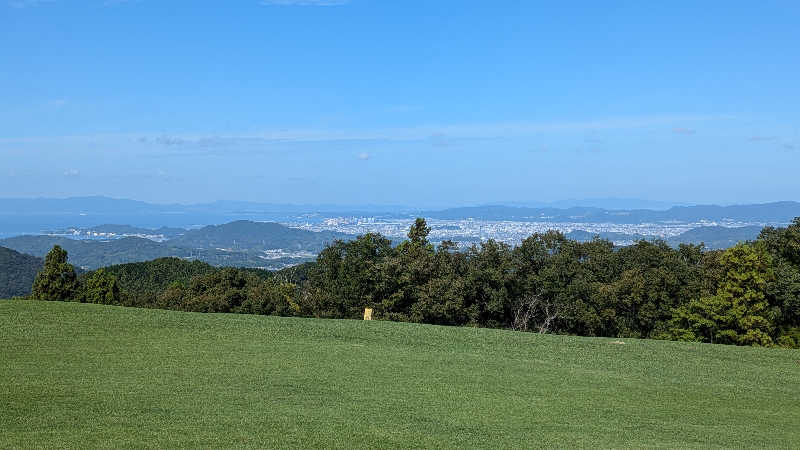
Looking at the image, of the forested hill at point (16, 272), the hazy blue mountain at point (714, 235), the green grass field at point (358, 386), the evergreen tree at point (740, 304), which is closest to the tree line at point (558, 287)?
the evergreen tree at point (740, 304)

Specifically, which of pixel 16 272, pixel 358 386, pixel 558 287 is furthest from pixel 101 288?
pixel 16 272

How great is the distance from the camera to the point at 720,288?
112ft

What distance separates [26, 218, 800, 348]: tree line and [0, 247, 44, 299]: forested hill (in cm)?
9482

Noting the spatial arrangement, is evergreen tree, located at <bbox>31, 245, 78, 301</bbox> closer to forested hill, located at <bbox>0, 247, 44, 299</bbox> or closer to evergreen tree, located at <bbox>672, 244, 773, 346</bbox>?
evergreen tree, located at <bbox>672, 244, 773, 346</bbox>

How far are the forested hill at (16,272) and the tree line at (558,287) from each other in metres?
94.8

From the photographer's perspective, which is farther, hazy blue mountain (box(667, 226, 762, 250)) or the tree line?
hazy blue mountain (box(667, 226, 762, 250))

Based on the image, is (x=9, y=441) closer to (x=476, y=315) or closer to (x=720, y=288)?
(x=476, y=315)

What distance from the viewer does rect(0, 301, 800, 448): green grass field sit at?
9.84m

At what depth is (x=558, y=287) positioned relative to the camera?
133ft

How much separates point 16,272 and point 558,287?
135156mm

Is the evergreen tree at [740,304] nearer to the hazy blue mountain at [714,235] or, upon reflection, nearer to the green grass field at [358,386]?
the green grass field at [358,386]

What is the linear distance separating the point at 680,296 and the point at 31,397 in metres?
36.6

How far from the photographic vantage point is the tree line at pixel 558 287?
33.6 meters

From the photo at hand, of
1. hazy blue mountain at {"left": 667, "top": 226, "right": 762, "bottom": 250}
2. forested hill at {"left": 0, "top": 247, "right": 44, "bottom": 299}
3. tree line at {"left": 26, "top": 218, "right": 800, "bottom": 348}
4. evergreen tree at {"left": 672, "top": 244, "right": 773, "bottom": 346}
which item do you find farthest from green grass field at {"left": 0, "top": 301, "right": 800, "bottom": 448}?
hazy blue mountain at {"left": 667, "top": 226, "right": 762, "bottom": 250}
